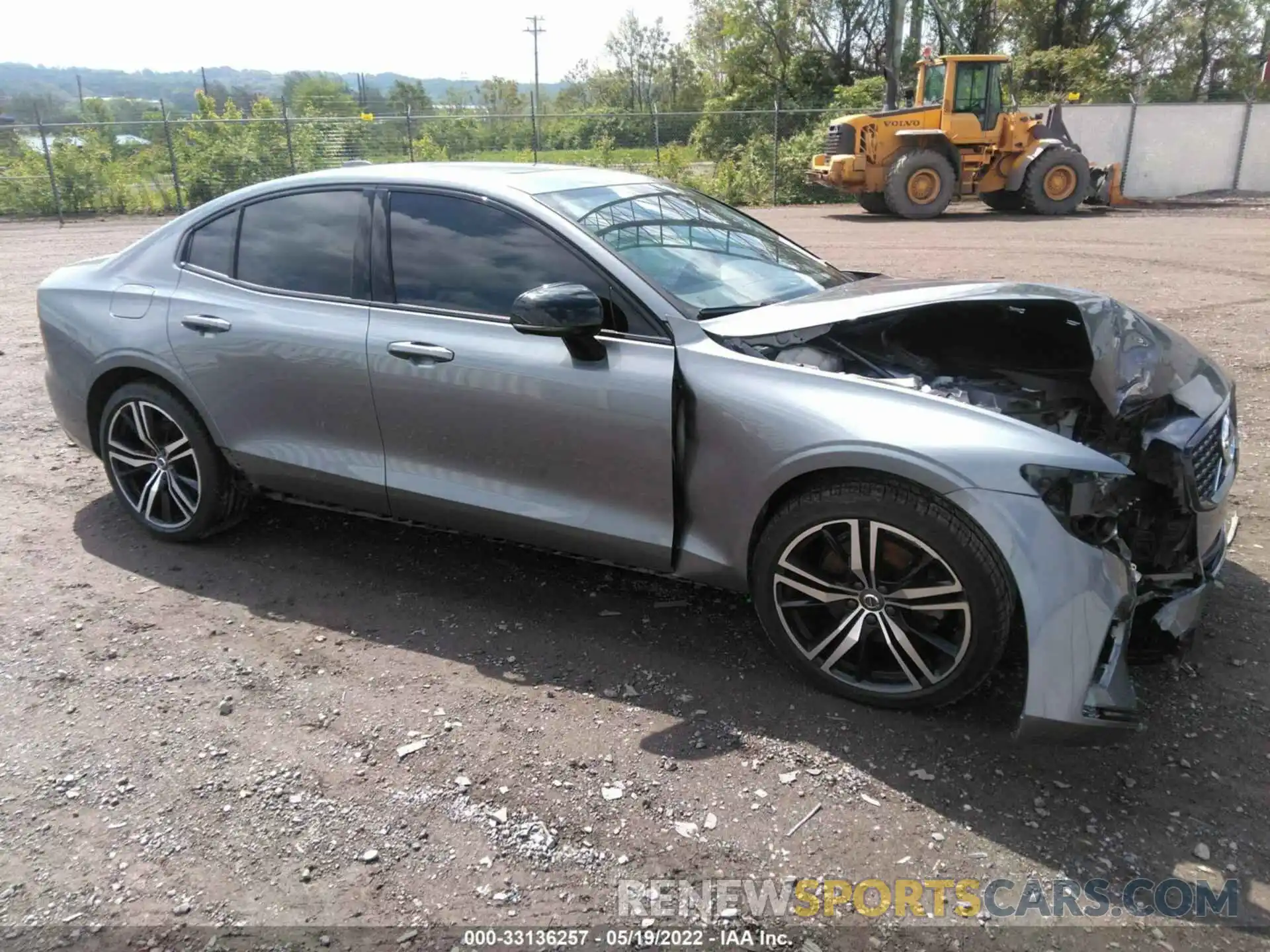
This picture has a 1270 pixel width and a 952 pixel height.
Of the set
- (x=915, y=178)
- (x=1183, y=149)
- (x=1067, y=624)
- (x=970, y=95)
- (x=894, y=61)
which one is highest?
Answer: (x=894, y=61)

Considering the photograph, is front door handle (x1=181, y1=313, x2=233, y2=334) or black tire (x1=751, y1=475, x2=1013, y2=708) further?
front door handle (x1=181, y1=313, x2=233, y2=334)

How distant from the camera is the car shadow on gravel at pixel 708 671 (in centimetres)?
265

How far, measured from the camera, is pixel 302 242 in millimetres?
4023

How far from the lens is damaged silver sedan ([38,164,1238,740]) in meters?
2.75

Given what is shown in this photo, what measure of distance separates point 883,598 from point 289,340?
2.56 meters

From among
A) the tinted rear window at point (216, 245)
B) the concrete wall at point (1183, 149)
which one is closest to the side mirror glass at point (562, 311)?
the tinted rear window at point (216, 245)

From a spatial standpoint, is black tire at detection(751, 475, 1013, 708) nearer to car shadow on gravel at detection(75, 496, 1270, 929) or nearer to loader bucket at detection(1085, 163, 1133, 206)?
car shadow on gravel at detection(75, 496, 1270, 929)

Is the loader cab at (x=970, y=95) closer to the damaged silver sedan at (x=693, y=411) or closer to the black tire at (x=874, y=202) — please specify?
the black tire at (x=874, y=202)

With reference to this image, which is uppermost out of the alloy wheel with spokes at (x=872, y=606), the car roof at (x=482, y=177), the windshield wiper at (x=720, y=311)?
the car roof at (x=482, y=177)

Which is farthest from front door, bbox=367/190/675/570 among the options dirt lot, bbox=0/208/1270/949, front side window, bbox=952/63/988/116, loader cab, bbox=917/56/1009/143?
front side window, bbox=952/63/988/116

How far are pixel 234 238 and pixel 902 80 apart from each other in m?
38.5

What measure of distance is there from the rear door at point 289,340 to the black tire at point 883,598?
172 cm

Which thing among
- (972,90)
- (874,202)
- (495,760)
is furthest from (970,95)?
(495,760)

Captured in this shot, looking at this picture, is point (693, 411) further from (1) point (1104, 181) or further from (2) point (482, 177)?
(1) point (1104, 181)
